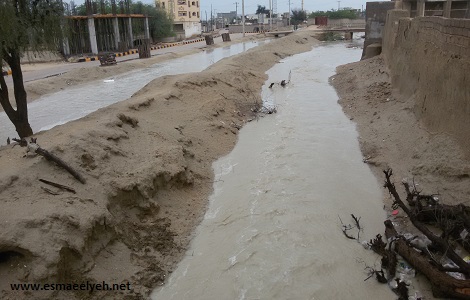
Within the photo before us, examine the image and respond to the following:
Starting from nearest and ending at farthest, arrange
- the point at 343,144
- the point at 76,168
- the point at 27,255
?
the point at 27,255, the point at 76,168, the point at 343,144

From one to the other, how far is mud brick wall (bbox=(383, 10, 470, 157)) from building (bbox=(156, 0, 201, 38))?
52939 millimetres

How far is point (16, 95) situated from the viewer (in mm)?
9422

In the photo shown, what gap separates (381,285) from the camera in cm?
562

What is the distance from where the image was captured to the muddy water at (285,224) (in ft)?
18.9

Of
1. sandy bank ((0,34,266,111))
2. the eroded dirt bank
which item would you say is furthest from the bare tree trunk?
sandy bank ((0,34,266,111))

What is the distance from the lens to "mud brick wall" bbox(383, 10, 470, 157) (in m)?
7.91

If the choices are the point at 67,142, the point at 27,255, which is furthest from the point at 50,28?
the point at 27,255

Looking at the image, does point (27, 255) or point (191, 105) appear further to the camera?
point (191, 105)

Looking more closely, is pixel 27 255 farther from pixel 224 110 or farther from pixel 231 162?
pixel 224 110

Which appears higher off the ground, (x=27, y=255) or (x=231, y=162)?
(x=27, y=255)

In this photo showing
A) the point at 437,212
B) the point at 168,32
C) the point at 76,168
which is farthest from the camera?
the point at 168,32

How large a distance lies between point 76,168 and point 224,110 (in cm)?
755

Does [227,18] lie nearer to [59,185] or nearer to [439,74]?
[439,74]

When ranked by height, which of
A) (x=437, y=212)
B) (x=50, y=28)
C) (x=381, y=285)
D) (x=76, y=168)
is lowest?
(x=381, y=285)
